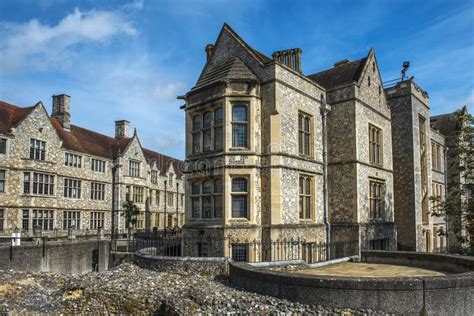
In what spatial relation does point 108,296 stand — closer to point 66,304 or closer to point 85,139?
point 66,304

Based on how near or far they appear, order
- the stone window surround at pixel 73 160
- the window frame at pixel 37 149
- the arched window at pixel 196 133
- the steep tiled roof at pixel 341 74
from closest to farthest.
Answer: the arched window at pixel 196 133 → the steep tiled roof at pixel 341 74 → the window frame at pixel 37 149 → the stone window surround at pixel 73 160

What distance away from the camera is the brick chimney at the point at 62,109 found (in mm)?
38562

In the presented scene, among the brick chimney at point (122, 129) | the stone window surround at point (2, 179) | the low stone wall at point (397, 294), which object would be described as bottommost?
the low stone wall at point (397, 294)

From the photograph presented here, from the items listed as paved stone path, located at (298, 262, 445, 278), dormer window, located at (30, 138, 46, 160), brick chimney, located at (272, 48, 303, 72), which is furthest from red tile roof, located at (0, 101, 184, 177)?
paved stone path, located at (298, 262, 445, 278)

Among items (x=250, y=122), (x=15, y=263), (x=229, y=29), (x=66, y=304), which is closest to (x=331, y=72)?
(x=229, y=29)

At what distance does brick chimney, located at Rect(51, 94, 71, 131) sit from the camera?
3856cm

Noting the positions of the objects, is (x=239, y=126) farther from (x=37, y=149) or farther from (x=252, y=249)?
(x=37, y=149)

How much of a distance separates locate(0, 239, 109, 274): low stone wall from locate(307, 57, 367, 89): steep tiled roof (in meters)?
19.7

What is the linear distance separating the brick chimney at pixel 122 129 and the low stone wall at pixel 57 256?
2180 centimetres

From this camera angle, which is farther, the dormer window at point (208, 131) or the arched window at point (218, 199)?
the dormer window at point (208, 131)

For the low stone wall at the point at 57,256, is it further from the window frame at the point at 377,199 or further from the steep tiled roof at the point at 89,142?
the window frame at the point at 377,199

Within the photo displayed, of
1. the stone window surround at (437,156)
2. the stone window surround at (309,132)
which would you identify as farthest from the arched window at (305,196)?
the stone window surround at (437,156)

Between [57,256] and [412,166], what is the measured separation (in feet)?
78.8

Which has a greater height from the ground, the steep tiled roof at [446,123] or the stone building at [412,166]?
the steep tiled roof at [446,123]
